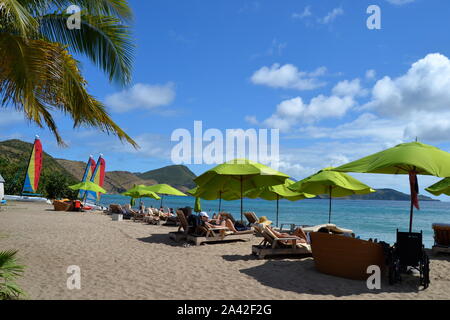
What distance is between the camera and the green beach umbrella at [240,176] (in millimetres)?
9133

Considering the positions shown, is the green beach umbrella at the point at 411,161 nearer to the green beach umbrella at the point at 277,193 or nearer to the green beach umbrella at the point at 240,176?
the green beach umbrella at the point at 240,176

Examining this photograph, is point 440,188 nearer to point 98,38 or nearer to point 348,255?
point 348,255

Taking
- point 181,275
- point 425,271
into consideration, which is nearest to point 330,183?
point 425,271

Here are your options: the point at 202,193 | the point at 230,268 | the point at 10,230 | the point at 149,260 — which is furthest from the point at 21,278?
the point at 202,193

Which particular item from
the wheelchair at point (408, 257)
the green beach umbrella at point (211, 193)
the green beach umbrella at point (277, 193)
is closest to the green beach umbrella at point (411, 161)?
the wheelchair at point (408, 257)

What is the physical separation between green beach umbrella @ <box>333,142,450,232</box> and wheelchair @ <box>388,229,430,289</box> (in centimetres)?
55

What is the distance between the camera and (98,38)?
600 cm

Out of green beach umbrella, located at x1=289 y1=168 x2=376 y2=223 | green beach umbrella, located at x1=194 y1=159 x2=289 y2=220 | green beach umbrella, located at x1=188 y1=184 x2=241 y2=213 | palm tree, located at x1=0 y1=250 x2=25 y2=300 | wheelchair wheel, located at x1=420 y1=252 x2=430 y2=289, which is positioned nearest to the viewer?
palm tree, located at x1=0 y1=250 x2=25 y2=300

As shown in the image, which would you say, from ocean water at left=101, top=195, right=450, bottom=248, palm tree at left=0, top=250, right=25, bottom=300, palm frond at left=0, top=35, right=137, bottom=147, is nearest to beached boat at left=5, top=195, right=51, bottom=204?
ocean water at left=101, top=195, right=450, bottom=248

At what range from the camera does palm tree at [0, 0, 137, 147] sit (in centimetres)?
481

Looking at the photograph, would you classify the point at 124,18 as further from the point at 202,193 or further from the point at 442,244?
the point at 442,244

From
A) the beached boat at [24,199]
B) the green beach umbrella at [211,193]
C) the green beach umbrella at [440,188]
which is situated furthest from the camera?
the beached boat at [24,199]

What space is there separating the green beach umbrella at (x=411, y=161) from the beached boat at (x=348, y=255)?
0.93 meters

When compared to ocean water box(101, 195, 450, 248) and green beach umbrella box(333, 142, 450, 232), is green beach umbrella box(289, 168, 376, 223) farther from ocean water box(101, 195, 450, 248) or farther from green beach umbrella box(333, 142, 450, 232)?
ocean water box(101, 195, 450, 248)
